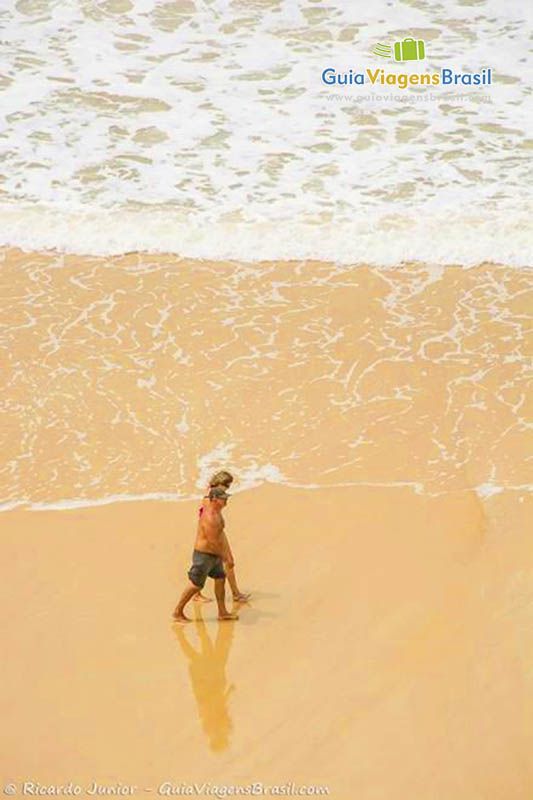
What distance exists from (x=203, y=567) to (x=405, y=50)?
11543 mm

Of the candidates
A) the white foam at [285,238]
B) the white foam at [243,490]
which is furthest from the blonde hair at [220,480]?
the white foam at [285,238]

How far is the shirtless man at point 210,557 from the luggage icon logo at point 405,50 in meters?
11.0

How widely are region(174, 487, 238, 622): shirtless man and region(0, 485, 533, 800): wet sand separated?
14 cm

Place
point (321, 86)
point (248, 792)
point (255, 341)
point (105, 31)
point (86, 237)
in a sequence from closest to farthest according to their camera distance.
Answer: point (248, 792), point (255, 341), point (86, 237), point (321, 86), point (105, 31)

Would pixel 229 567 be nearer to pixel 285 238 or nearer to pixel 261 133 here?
pixel 285 238

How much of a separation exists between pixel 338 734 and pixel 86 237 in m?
7.33

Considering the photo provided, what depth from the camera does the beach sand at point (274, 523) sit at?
623 cm

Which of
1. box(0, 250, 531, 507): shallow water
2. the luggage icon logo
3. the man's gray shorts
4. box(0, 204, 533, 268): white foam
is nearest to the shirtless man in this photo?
the man's gray shorts

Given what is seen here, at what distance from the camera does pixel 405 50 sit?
16562 millimetres

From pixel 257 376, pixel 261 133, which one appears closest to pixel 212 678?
pixel 257 376

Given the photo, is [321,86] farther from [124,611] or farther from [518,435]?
[124,611]

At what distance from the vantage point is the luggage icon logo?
16.5 metres

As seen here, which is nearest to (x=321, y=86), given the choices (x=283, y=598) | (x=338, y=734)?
(x=283, y=598)

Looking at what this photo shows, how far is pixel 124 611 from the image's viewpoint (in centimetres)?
721
